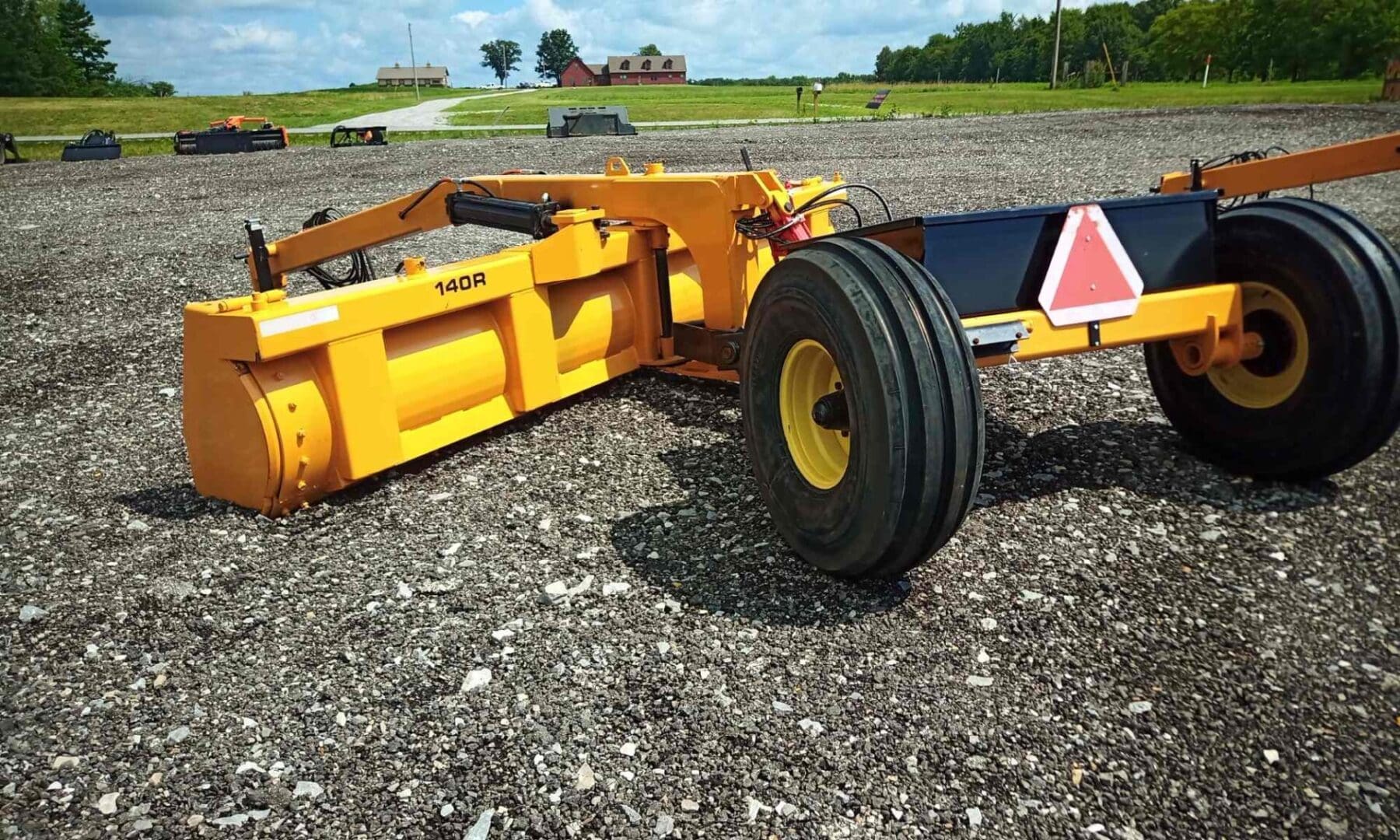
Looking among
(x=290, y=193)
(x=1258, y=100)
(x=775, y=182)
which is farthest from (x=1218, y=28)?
(x=775, y=182)

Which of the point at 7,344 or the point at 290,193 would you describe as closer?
the point at 7,344

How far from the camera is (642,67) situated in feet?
405

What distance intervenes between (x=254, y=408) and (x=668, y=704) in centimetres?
207

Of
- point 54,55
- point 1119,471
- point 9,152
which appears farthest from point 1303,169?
point 54,55

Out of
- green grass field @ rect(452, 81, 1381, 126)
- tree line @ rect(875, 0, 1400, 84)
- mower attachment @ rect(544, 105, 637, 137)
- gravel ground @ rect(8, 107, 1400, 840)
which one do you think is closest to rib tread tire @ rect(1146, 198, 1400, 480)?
gravel ground @ rect(8, 107, 1400, 840)

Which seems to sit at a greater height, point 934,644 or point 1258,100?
point 1258,100

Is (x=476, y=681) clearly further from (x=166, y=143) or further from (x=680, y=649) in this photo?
(x=166, y=143)

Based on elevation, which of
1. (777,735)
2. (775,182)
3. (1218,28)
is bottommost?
(777,735)

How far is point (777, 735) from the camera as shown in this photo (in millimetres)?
2625

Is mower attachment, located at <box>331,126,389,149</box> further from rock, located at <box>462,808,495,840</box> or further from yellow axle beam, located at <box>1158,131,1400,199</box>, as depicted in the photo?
rock, located at <box>462,808,495,840</box>

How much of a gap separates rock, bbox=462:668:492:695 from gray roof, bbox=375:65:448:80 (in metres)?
139

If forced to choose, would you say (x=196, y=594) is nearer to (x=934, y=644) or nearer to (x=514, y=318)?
(x=514, y=318)

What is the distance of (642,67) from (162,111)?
82151mm

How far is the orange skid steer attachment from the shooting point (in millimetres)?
3857
